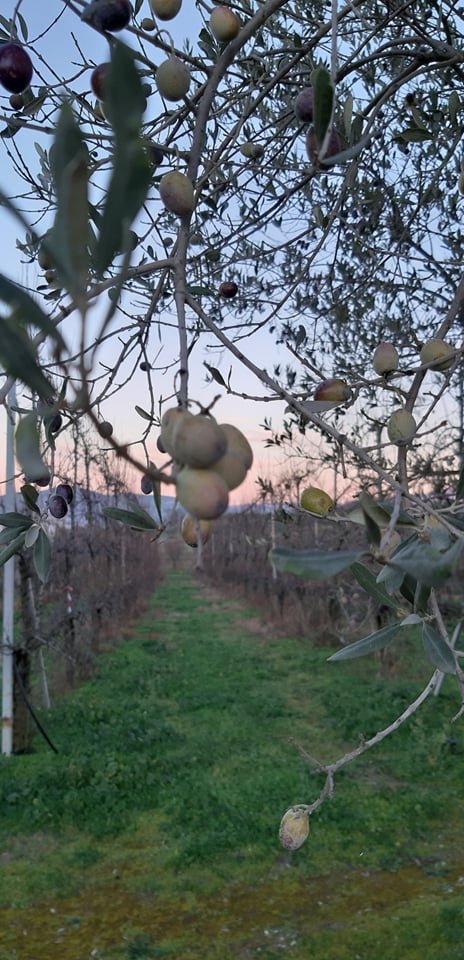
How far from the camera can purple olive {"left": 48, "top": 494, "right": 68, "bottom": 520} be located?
1091 mm

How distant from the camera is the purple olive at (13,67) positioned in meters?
0.99

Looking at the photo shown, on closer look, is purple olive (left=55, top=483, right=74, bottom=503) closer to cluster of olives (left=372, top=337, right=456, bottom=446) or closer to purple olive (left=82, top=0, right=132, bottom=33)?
cluster of olives (left=372, top=337, right=456, bottom=446)

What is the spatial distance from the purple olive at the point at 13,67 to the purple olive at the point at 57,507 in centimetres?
52

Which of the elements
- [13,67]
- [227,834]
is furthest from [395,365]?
[227,834]

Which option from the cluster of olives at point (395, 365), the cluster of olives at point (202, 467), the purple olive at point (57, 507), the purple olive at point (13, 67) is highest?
the purple olive at point (13, 67)

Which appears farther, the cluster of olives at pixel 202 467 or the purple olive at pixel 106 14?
the purple olive at pixel 106 14

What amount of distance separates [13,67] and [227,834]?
4.77 metres

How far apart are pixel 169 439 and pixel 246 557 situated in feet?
63.2

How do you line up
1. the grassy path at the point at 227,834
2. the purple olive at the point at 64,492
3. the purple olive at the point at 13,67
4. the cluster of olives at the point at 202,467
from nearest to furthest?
the cluster of olives at the point at 202,467 < the purple olive at the point at 13,67 < the purple olive at the point at 64,492 < the grassy path at the point at 227,834

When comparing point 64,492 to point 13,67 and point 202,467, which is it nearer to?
point 13,67

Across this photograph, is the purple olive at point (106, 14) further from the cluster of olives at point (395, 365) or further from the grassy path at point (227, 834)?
the grassy path at point (227, 834)

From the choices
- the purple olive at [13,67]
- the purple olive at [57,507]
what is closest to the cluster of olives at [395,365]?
the purple olive at [57,507]

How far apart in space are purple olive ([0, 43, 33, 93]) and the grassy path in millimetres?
3789

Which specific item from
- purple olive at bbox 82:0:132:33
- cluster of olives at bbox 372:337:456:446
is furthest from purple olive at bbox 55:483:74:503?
purple olive at bbox 82:0:132:33
